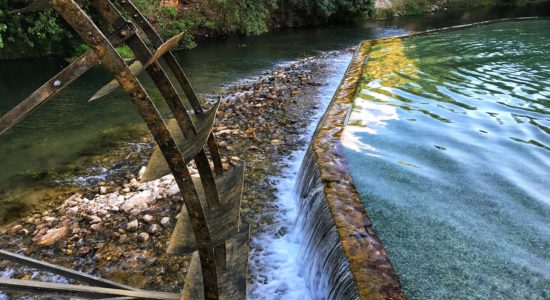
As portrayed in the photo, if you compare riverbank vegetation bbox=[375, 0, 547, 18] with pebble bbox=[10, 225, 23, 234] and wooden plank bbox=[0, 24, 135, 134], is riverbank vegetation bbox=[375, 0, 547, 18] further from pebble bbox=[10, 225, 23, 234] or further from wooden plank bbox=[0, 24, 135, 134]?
wooden plank bbox=[0, 24, 135, 134]

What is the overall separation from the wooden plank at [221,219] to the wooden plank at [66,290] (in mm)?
524

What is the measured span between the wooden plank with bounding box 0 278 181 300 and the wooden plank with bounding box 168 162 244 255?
0.52 metres

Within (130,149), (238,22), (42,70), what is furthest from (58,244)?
(238,22)

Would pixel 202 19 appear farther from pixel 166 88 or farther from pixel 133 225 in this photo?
pixel 166 88

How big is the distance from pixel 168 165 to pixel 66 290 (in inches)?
58.2

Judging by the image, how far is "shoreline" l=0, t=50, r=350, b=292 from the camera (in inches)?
182

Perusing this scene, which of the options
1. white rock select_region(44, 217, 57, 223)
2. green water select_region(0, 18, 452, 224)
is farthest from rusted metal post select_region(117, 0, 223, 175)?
green water select_region(0, 18, 452, 224)

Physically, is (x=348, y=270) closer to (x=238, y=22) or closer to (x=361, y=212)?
(x=361, y=212)

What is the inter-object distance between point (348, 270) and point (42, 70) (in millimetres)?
14873

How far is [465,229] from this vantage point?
4.35m

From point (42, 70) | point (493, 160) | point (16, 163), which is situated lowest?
point (493, 160)

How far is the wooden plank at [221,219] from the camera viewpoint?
3703 millimetres

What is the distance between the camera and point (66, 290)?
11.0 ft

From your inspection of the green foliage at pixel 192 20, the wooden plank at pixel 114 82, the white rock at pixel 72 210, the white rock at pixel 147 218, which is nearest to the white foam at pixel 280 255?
the white rock at pixel 147 218
